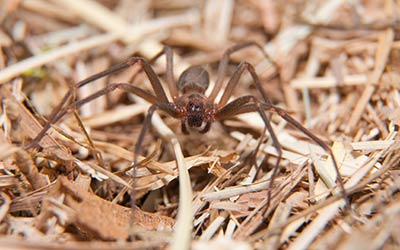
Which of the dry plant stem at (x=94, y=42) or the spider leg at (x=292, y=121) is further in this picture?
the dry plant stem at (x=94, y=42)

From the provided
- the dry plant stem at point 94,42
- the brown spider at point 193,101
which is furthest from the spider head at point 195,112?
the dry plant stem at point 94,42

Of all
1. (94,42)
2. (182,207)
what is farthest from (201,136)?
(94,42)

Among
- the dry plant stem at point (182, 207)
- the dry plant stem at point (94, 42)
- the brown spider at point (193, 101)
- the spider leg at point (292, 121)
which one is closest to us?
the dry plant stem at point (182, 207)

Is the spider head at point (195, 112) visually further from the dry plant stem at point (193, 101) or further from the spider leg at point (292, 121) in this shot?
the spider leg at point (292, 121)

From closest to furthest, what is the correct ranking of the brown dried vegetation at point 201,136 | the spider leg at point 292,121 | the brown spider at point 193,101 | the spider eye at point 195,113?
the brown dried vegetation at point 201,136 < the spider leg at point 292,121 < the brown spider at point 193,101 < the spider eye at point 195,113

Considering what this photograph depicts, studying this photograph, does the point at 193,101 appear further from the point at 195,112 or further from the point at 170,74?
the point at 170,74

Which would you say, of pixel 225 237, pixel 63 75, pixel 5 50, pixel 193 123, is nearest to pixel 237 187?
pixel 225 237

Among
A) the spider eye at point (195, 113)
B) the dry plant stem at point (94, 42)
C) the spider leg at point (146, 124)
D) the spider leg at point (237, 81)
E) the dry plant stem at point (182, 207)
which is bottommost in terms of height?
the dry plant stem at point (182, 207)

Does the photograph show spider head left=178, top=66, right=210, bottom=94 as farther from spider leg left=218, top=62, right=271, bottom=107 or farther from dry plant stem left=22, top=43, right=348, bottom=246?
spider leg left=218, top=62, right=271, bottom=107
